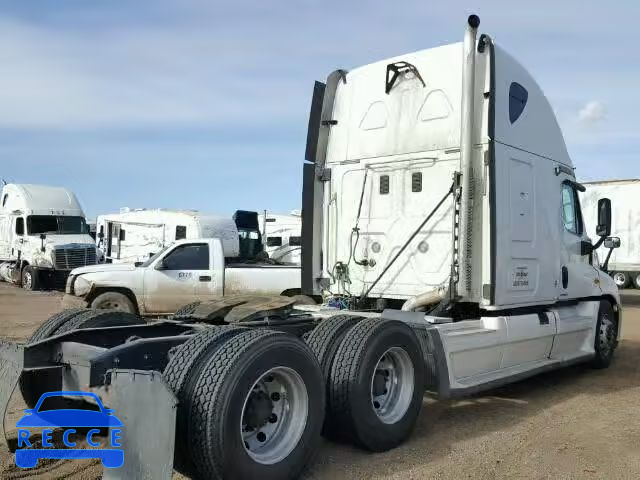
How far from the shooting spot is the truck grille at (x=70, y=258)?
2209cm

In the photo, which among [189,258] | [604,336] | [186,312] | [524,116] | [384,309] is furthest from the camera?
[189,258]

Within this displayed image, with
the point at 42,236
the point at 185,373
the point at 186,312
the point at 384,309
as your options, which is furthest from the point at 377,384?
the point at 42,236

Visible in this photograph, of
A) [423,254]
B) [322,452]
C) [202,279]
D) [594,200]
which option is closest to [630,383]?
[423,254]

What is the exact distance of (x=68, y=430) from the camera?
5.04 m

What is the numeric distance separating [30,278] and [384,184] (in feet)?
64.1

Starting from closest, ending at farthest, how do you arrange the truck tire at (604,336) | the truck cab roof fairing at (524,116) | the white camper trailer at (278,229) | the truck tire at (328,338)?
the truck tire at (328,338), the truck cab roof fairing at (524,116), the truck tire at (604,336), the white camper trailer at (278,229)

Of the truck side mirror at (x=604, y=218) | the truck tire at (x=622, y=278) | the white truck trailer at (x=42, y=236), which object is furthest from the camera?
the truck tire at (x=622, y=278)

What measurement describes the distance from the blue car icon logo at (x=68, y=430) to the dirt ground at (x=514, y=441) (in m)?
0.13

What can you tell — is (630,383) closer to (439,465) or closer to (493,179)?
(493,179)

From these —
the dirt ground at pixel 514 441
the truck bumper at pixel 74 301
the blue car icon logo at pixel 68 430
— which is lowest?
the dirt ground at pixel 514 441

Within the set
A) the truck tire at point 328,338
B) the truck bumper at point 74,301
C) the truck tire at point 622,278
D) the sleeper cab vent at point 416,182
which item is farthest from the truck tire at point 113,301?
the truck tire at point 622,278

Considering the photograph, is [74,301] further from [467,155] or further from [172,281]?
[467,155]

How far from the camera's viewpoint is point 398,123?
698 centimetres

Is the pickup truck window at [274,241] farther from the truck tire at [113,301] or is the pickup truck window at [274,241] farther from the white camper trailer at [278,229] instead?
the truck tire at [113,301]
